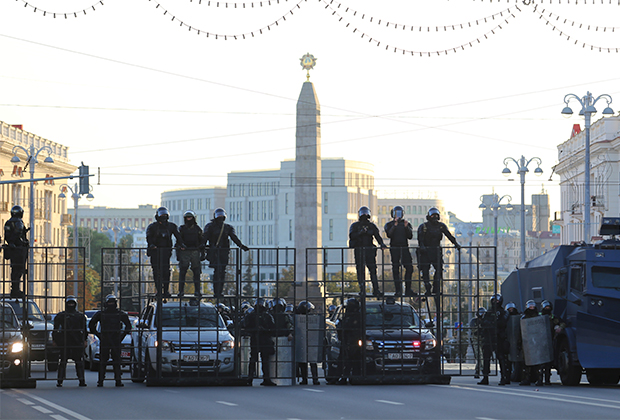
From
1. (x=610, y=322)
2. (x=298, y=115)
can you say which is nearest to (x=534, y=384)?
(x=610, y=322)

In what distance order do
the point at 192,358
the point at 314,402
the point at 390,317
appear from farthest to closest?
1. the point at 390,317
2. the point at 192,358
3. the point at 314,402

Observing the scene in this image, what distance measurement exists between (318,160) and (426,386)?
33.9 m

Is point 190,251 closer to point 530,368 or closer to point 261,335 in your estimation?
point 261,335

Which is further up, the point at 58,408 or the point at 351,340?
the point at 351,340

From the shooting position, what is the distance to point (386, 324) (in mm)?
19172

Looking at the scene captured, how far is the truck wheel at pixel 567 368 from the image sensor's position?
19.2 m

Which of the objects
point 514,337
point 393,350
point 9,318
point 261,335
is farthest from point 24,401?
point 514,337

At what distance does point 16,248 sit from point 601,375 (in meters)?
10.2

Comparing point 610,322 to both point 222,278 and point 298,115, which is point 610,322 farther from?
point 298,115

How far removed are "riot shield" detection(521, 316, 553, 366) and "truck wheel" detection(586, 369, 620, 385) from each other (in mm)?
1498

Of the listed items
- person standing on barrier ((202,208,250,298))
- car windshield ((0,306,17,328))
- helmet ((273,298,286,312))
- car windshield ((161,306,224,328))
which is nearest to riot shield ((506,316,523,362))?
helmet ((273,298,286,312))

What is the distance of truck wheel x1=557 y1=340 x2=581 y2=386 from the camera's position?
19.2m

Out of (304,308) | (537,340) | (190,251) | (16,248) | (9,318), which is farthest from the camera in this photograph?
(9,318)

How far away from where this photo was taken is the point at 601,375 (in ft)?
65.1
